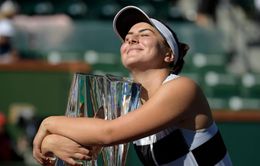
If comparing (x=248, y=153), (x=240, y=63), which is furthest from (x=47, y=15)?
(x=248, y=153)

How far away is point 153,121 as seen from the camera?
290cm

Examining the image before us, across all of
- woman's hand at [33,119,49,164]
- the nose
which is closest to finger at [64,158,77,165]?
woman's hand at [33,119,49,164]

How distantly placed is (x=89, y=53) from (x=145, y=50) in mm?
9051

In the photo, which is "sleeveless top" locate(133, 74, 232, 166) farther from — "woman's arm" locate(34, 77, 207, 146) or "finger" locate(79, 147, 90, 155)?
"finger" locate(79, 147, 90, 155)

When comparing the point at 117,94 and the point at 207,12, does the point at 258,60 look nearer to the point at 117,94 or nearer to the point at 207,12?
the point at 207,12

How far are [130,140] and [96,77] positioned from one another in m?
0.26

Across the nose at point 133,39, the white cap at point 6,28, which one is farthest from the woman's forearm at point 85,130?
the white cap at point 6,28

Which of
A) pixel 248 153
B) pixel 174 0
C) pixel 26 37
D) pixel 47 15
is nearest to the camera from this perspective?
pixel 248 153

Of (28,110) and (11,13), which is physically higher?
(11,13)

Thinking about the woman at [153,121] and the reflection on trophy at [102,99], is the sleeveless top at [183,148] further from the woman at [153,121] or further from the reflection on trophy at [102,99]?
the reflection on trophy at [102,99]

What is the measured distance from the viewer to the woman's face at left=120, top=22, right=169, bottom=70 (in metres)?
3.04

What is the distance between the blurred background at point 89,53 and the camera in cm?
1046

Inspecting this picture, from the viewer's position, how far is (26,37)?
12281 mm

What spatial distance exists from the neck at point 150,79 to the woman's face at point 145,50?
27 millimetres
